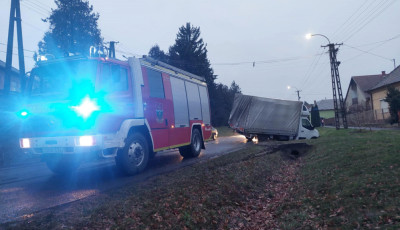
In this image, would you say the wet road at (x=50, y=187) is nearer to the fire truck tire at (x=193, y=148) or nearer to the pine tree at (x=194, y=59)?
the fire truck tire at (x=193, y=148)

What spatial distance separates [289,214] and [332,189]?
4.59 ft

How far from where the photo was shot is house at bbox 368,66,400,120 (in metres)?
33.1

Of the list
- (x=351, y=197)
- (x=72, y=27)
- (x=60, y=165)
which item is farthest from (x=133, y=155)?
(x=72, y=27)

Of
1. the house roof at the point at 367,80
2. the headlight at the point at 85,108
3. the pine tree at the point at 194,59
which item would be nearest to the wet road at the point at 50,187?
the headlight at the point at 85,108

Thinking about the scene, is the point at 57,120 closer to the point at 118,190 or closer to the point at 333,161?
the point at 118,190

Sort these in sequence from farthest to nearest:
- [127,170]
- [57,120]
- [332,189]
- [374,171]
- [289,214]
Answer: [127,170], [57,120], [374,171], [332,189], [289,214]

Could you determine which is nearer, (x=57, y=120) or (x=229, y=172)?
(x=57, y=120)

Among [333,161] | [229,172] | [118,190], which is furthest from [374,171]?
[118,190]

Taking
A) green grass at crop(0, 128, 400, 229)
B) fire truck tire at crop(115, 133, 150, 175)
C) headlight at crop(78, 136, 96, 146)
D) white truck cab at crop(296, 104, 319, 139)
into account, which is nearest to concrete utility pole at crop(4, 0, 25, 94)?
fire truck tire at crop(115, 133, 150, 175)

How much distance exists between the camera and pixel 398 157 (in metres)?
7.55

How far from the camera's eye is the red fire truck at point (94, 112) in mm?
7160

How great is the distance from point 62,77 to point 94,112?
1.59 meters

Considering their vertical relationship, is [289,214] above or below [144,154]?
below

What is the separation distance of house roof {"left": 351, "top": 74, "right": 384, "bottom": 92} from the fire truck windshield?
2101 inches
